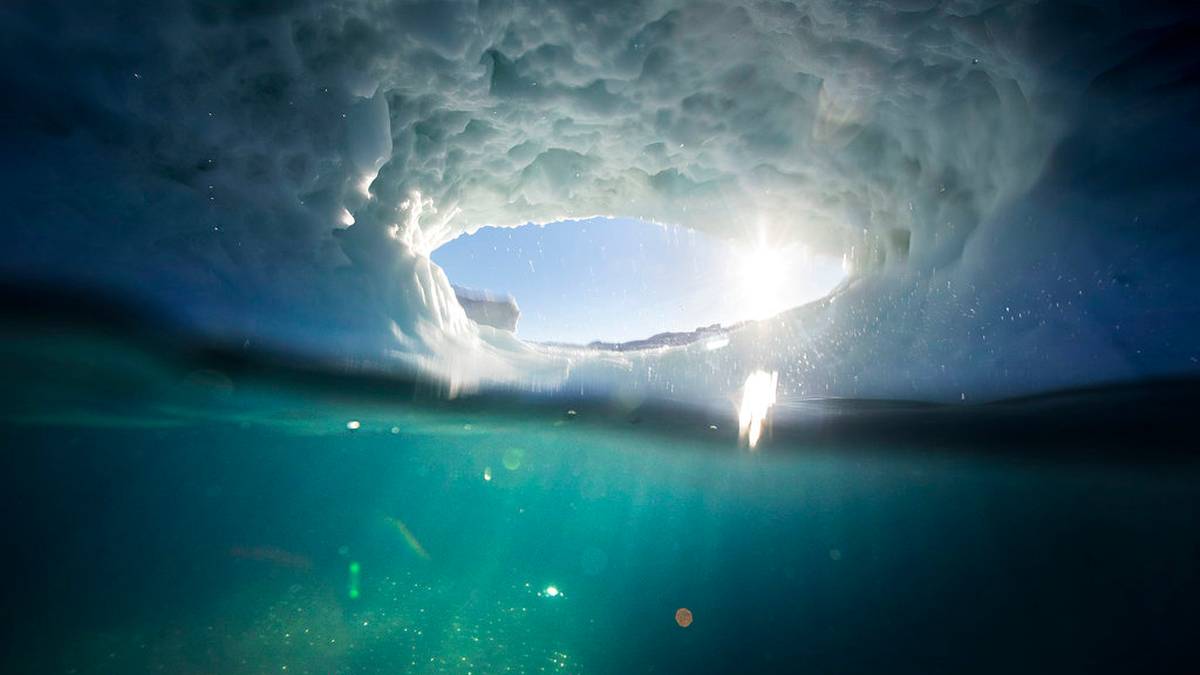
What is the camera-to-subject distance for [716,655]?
2128cm

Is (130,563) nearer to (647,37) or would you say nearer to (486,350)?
(486,350)

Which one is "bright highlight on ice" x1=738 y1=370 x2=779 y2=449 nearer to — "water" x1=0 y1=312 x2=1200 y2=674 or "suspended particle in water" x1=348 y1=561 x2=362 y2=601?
"water" x1=0 y1=312 x2=1200 y2=674

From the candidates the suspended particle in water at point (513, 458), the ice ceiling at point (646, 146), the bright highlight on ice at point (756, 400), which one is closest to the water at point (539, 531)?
the suspended particle in water at point (513, 458)

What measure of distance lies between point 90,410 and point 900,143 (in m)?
17.6

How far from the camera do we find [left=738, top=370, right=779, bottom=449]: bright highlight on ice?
25.8 feet

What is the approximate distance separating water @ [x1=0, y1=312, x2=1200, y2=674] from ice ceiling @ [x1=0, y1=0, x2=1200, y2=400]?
84.0 inches

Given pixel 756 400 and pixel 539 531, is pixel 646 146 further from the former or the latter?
pixel 539 531

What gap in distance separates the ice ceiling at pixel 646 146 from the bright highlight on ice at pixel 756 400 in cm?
117

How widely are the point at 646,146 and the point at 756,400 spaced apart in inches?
190

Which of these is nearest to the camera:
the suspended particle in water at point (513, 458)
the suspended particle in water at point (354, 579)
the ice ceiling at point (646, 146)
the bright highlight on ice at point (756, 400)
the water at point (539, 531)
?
the ice ceiling at point (646, 146)

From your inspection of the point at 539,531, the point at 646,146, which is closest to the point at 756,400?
the point at 646,146

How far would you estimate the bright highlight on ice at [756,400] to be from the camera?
25.8 ft

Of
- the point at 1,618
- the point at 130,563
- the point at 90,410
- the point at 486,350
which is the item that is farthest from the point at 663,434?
the point at 130,563

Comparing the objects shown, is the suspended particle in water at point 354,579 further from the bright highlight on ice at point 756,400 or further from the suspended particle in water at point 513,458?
the bright highlight on ice at point 756,400
